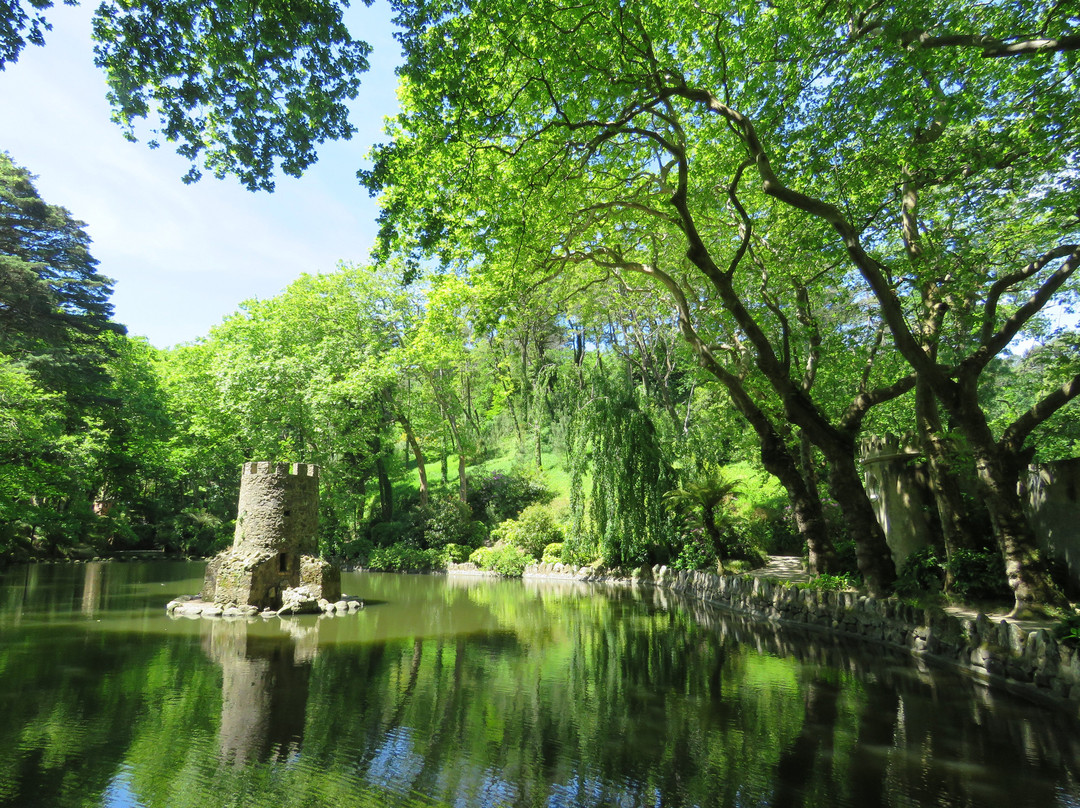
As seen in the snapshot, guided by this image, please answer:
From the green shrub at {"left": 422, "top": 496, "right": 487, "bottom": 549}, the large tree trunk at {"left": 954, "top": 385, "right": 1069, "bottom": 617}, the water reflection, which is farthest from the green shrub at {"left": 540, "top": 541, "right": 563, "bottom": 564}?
the large tree trunk at {"left": 954, "top": 385, "right": 1069, "bottom": 617}

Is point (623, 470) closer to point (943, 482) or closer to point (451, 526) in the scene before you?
point (943, 482)

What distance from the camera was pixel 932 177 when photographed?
28.3ft

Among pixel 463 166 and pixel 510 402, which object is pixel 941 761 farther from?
pixel 510 402

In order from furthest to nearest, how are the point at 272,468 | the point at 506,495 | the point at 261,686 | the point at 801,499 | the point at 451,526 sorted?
the point at 506,495, the point at 451,526, the point at 272,468, the point at 801,499, the point at 261,686

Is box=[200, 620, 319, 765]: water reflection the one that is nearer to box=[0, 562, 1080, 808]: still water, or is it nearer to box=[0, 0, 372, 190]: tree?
box=[0, 562, 1080, 808]: still water

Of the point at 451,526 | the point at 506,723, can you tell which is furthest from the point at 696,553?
the point at 506,723

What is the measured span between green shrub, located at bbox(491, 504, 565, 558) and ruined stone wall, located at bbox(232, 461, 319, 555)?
10.6m

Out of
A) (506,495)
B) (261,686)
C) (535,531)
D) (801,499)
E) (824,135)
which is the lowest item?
(261,686)

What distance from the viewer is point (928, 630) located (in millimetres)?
8438

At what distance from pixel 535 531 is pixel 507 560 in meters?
1.62

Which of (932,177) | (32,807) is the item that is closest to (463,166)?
(932,177)

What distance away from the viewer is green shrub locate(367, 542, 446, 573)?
25.3 m

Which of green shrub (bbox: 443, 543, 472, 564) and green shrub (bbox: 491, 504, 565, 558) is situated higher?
green shrub (bbox: 491, 504, 565, 558)

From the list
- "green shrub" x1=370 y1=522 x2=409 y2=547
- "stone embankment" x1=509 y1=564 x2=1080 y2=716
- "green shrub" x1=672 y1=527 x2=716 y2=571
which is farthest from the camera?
"green shrub" x1=370 y1=522 x2=409 y2=547
